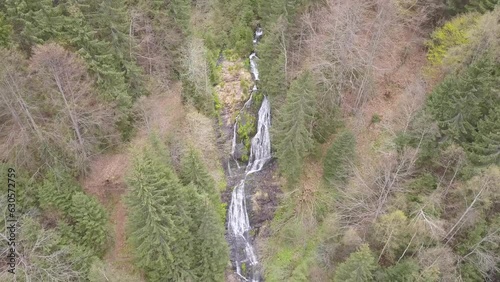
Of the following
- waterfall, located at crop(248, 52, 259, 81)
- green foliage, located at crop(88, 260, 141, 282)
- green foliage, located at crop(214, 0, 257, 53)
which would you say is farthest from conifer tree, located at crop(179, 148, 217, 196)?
green foliage, located at crop(214, 0, 257, 53)

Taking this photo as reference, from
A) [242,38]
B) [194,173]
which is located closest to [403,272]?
[194,173]

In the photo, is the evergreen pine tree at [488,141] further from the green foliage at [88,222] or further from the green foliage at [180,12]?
the green foliage at [180,12]

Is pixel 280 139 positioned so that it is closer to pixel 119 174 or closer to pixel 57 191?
pixel 119 174

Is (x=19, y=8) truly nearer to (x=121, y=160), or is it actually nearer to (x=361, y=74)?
(x=121, y=160)

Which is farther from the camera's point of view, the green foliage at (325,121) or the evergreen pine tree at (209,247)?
the green foliage at (325,121)

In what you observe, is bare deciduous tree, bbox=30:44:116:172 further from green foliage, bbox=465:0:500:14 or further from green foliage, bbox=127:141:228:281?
green foliage, bbox=465:0:500:14

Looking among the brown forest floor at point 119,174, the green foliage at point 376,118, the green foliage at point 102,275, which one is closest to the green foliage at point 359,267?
the green foliage at point 102,275

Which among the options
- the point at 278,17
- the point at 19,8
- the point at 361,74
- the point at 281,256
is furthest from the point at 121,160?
the point at 361,74
